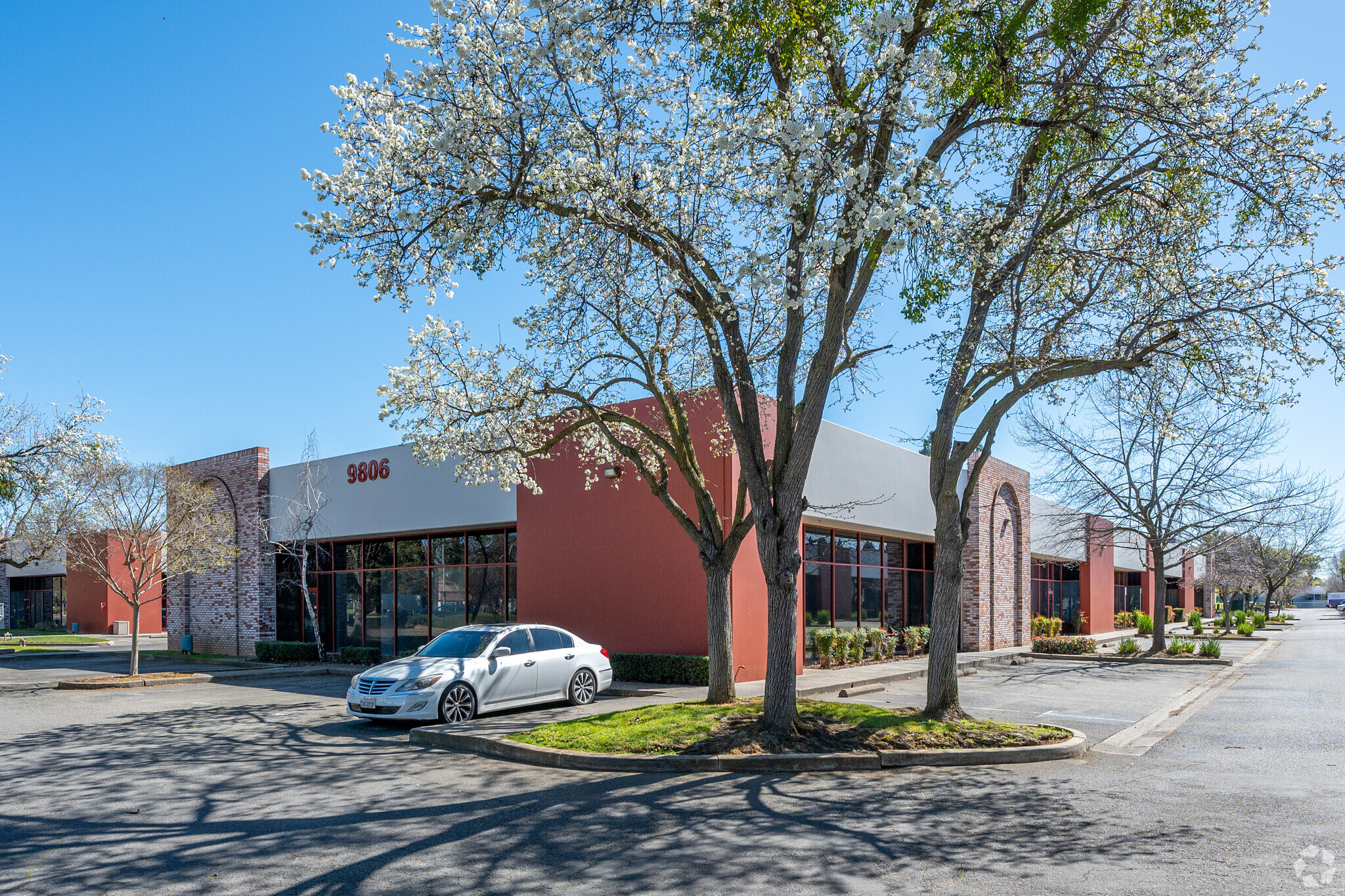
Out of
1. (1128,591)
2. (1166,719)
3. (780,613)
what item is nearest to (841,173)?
(780,613)

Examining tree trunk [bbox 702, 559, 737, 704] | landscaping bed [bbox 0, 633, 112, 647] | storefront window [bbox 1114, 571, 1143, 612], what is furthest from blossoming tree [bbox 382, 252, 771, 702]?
storefront window [bbox 1114, 571, 1143, 612]

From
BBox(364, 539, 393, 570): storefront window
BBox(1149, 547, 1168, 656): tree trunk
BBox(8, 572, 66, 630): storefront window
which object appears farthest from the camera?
BBox(8, 572, 66, 630): storefront window

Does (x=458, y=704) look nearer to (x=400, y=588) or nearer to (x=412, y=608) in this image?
(x=412, y=608)

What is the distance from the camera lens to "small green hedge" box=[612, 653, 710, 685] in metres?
17.0

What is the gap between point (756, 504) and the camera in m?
11.3

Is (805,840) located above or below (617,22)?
below

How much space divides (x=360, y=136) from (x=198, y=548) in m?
17.0

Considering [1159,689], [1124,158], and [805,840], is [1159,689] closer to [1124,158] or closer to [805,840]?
[1124,158]

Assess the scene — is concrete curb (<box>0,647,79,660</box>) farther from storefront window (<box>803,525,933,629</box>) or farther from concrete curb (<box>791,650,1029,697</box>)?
concrete curb (<box>791,650,1029,697</box>)

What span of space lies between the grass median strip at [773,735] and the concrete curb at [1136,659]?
17666 millimetres

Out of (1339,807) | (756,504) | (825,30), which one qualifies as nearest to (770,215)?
(825,30)

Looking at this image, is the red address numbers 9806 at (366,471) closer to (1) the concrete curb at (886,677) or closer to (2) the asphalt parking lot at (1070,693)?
(1) the concrete curb at (886,677)

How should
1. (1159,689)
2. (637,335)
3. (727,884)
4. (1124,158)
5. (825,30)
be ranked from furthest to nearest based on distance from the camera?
1. (1159,689)
2. (637,335)
3. (1124,158)
4. (825,30)
5. (727,884)

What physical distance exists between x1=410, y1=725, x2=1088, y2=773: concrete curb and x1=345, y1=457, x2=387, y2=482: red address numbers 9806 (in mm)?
14974
